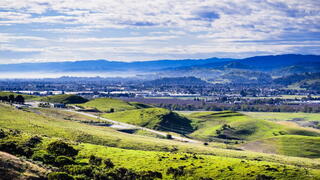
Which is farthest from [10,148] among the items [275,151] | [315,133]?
[315,133]

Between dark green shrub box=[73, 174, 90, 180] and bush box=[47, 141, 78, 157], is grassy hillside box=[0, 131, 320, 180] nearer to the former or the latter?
bush box=[47, 141, 78, 157]

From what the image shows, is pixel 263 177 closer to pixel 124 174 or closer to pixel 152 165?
pixel 152 165

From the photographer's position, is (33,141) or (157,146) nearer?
(33,141)

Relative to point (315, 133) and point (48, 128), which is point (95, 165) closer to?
point (48, 128)

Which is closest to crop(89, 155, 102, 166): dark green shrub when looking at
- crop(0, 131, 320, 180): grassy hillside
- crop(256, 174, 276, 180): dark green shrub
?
crop(0, 131, 320, 180): grassy hillside

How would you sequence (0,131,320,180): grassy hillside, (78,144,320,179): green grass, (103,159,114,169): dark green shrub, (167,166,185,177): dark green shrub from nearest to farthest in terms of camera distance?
1. (0,131,320,180): grassy hillside
2. (167,166,185,177): dark green shrub
3. (103,159,114,169): dark green shrub
4. (78,144,320,179): green grass

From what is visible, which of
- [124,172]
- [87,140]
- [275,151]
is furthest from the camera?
[275,151]

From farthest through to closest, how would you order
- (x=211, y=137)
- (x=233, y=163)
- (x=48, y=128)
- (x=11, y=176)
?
(x=211, y=137)
(x=48, y=128)
(x=233, y=163)
(x=11, y=176)
